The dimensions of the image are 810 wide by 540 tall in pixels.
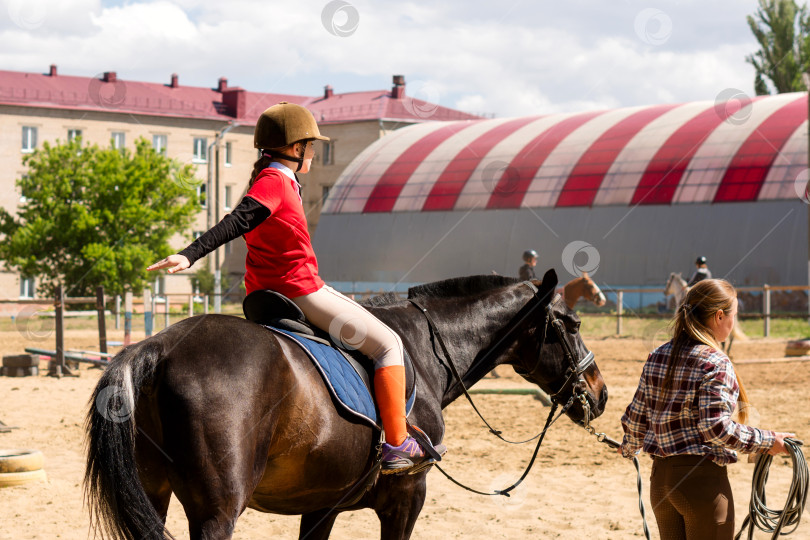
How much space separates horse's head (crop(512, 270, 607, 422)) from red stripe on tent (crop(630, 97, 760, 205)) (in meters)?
27.6

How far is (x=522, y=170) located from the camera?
119ft

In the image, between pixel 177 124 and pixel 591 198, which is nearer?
pixel 591 198

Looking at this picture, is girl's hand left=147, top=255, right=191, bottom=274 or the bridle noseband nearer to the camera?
girl's hand left=147, top=255, right=191, bottom=274

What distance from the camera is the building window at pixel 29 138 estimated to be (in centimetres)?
5708

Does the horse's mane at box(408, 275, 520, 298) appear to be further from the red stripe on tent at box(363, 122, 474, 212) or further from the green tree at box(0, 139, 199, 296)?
the green tree at box(0, 139, 199, 296)

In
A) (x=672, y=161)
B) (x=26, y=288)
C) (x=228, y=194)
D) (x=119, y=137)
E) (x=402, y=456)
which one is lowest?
(x=26, y=288)

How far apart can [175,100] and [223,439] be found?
6294cm

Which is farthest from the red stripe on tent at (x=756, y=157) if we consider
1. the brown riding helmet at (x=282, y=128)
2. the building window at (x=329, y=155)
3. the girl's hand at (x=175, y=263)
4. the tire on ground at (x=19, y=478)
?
the building window at (x=329, y=155)

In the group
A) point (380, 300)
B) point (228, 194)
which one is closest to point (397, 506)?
point (380, 300)

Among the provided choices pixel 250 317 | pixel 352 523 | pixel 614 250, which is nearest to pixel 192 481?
pixel 250 317

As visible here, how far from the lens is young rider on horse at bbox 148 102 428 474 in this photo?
13.0 feet

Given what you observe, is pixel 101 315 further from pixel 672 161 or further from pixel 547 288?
pixel 672 161

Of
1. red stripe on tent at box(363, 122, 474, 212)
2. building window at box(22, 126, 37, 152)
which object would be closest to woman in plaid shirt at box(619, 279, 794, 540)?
red stripe on tent at box(363, 122, 474, 212)

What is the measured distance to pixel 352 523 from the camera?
22.5ft
